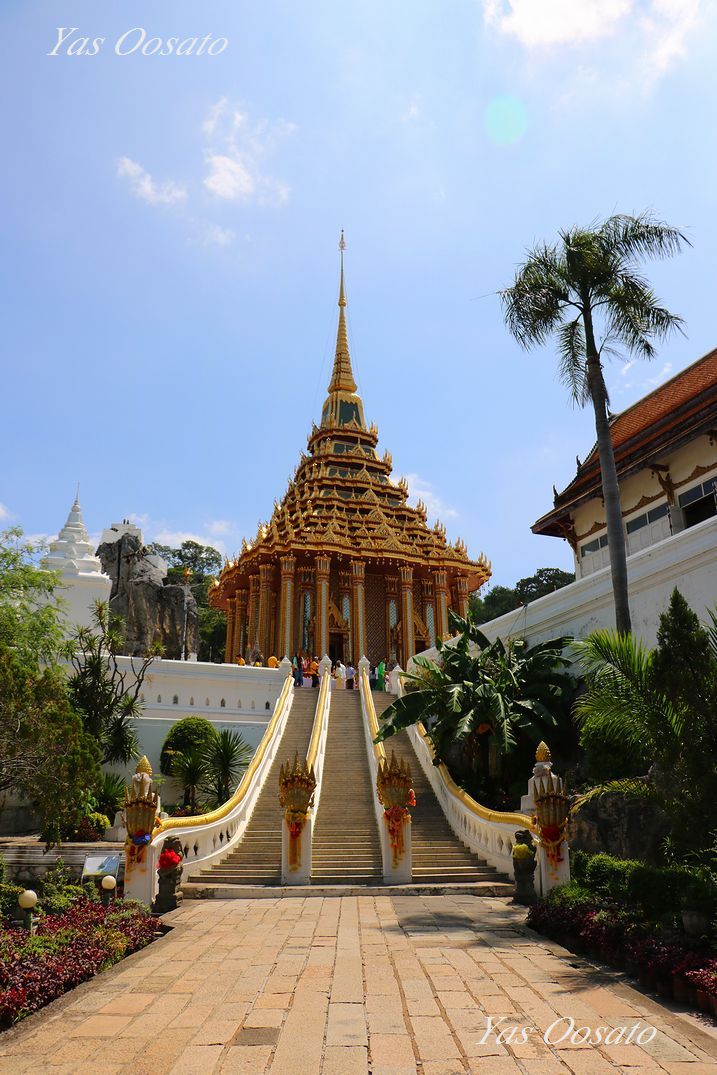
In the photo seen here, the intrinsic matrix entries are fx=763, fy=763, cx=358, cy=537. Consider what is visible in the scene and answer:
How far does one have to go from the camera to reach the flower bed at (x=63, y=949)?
18.8ft

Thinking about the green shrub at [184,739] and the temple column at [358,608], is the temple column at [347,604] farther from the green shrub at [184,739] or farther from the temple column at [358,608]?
the green shrub at [184,739]

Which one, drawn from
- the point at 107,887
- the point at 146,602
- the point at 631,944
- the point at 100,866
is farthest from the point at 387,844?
the point at 146,602

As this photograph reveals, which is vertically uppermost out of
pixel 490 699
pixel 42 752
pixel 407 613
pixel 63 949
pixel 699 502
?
pixel 407 613

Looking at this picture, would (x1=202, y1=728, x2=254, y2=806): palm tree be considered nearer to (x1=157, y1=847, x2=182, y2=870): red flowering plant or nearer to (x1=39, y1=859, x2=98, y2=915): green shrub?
(x1=39, y1=859, x2=98, y2=915): green shrub

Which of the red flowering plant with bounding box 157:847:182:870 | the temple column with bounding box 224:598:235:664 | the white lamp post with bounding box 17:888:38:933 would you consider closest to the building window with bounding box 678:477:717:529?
the red flowering plant with bounding box 157:847:182:870

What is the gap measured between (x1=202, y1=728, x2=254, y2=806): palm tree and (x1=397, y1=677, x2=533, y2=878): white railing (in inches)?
184

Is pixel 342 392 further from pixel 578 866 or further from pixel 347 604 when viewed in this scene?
pixel 578 866

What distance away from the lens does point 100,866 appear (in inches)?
463

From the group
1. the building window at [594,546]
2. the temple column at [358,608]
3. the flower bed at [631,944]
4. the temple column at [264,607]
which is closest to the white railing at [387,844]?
the flower bed at [631,944]

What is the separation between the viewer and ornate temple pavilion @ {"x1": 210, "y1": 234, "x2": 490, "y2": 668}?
34.4 meters

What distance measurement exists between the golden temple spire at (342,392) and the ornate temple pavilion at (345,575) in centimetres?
353

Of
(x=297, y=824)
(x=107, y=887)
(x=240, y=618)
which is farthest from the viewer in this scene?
(x=240, y=618)

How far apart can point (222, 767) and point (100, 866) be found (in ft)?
21.1

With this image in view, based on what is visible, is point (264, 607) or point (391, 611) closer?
point (264, 607)
